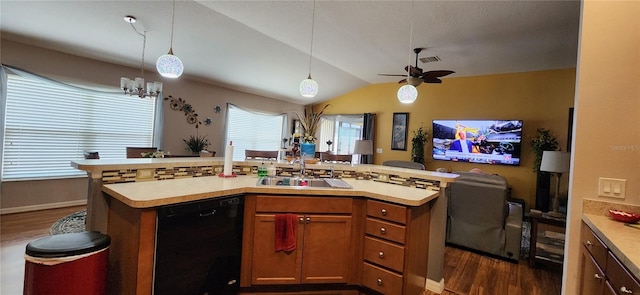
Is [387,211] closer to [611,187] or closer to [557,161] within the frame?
[611,187]

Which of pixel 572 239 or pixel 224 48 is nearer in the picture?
pixel 572 239

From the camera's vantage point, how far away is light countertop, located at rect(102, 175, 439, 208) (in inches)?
61.0

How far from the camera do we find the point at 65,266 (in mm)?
1325

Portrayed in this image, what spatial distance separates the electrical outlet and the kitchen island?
0.89m

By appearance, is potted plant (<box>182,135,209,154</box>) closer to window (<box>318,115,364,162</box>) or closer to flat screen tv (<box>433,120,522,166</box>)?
window (<box>318,115,364,162</box>)

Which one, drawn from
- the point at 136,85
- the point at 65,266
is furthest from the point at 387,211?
the point at 136,85

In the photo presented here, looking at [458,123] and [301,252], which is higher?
→ [458,123]

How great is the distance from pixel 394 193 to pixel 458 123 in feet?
14.4

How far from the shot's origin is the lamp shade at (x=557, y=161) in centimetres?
327

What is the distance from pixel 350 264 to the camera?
211 centimetres

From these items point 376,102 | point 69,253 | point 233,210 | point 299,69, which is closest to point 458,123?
point 376,102

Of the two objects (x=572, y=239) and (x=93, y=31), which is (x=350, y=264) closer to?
(x=572, y=239)

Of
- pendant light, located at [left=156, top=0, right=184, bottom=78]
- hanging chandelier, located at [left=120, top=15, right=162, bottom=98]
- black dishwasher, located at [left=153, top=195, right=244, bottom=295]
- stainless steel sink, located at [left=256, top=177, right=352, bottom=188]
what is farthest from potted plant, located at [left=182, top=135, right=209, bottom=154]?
black dishwasher, located at [left=153, top=195, right=244, bottom=295]

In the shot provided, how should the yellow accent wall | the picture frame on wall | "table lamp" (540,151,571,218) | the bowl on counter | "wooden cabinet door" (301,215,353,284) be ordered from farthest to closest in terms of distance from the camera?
the picture frame on wall < the yellow accent wall < "table lamp" (540,151,571,218) < "wooden cabinet door" (301,215,353,284) < the bowl on counter
